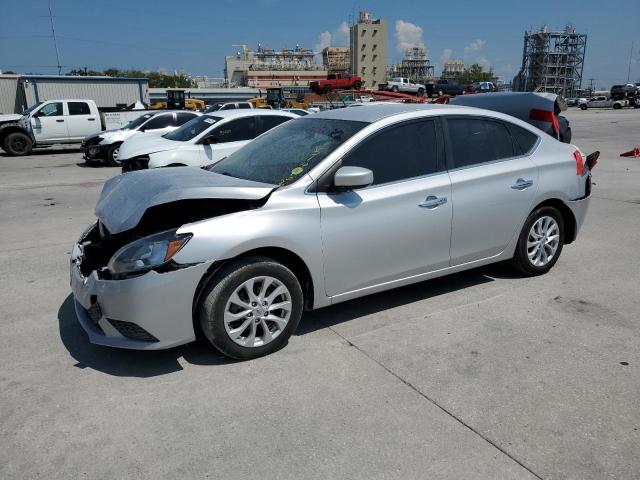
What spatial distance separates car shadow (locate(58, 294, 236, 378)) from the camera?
3.46 metres

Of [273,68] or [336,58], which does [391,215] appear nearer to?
[273,68]

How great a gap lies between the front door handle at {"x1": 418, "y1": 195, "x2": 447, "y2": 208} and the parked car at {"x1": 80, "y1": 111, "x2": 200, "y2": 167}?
11.8 metres

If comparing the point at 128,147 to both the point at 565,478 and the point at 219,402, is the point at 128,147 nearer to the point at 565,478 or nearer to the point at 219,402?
the point at 219,402

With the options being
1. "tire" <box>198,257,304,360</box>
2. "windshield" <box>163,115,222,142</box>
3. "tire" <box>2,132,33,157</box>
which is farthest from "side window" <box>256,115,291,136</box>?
"tire" <box>2,132,33,157</box>

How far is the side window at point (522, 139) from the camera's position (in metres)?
4.85

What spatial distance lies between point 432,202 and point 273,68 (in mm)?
151450

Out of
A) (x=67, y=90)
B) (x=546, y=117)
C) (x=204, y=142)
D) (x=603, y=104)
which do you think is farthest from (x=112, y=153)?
(x=603, y=104)

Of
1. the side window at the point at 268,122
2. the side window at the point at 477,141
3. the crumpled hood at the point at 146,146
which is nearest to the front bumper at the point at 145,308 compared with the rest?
the side window at the point at 477,141

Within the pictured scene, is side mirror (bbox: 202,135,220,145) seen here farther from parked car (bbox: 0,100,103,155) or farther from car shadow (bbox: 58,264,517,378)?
parked car (bbox: 0,100,103,155)

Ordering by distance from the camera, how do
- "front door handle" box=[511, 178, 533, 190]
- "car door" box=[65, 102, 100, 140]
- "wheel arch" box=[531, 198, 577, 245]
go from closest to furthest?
"front door handle" box=[511, 178, 533, 190], "wheel arch" box=[531, 198, 577, 245], "car door" box=[65, 102, 100, 140]

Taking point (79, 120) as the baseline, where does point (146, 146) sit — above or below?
below

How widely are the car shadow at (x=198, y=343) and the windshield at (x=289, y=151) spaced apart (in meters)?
1.23

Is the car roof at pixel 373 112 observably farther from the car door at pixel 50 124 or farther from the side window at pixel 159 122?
the car door at pixel 50 124

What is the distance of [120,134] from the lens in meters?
14.9
